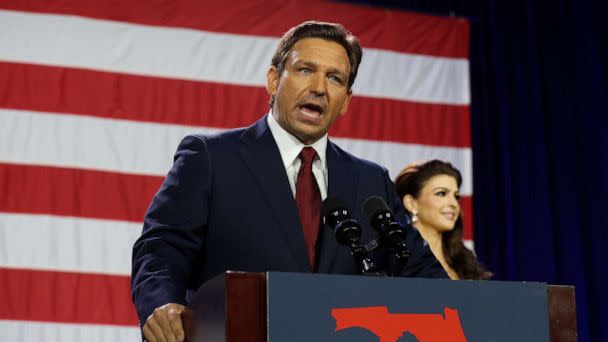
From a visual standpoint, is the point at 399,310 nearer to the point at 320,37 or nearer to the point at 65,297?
the point at 320,37

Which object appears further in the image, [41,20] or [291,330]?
[41,20]

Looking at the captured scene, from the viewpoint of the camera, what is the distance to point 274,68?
193 centimetres

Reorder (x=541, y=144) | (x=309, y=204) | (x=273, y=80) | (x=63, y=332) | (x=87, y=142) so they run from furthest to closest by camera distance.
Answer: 1. (x=541, y=144)
2. (x=87, y=142)
3. (x=63, y=332)
4. (x=273, y=80)
5. (x=309, y=204)

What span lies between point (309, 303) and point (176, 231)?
493mm

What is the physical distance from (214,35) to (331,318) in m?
2.67

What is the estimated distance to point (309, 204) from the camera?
170 centimetres

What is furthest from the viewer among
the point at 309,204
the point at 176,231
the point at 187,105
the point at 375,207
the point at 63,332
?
the point at 187,105

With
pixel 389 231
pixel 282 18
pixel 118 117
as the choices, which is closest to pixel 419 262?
pixel 389 231

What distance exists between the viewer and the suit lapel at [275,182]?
→ 1618 mm

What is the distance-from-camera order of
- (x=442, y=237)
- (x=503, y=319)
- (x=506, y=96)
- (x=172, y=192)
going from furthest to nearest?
(x=506, y=96)
(x=442, y=237)
(x=172, y=192)
(x=503, y=319)

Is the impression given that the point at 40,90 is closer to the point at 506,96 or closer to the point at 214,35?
the point at 214,35

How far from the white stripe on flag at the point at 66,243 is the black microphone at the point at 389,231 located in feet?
6.93

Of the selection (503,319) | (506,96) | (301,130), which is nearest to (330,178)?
(301,130)

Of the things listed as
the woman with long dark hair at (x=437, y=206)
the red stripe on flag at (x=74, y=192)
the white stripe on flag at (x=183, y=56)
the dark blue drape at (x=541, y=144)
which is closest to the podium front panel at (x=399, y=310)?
the woman with long dark hair at (x=437, y=206)
